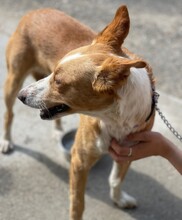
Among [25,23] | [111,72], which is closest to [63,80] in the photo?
[111,72]

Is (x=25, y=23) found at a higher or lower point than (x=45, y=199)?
higher

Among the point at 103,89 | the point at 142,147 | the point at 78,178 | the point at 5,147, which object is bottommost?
the point at 5,147

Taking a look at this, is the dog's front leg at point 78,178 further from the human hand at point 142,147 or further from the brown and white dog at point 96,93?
the human hand at point 142,147

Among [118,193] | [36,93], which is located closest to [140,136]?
[36,93]

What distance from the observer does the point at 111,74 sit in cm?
236

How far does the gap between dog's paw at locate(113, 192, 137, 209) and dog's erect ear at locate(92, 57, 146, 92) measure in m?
1.38

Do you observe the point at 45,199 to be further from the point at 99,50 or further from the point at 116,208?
the point at 99,50

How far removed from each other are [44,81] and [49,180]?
126 centimetres

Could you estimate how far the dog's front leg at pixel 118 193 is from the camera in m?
3.46

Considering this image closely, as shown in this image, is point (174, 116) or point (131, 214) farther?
point (174, 116)

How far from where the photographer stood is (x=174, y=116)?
446 centimetres

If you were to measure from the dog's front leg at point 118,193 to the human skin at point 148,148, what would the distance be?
0.63 metres

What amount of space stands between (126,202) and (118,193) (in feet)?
0.33

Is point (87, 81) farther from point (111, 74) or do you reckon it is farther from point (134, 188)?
point (134, 188)
